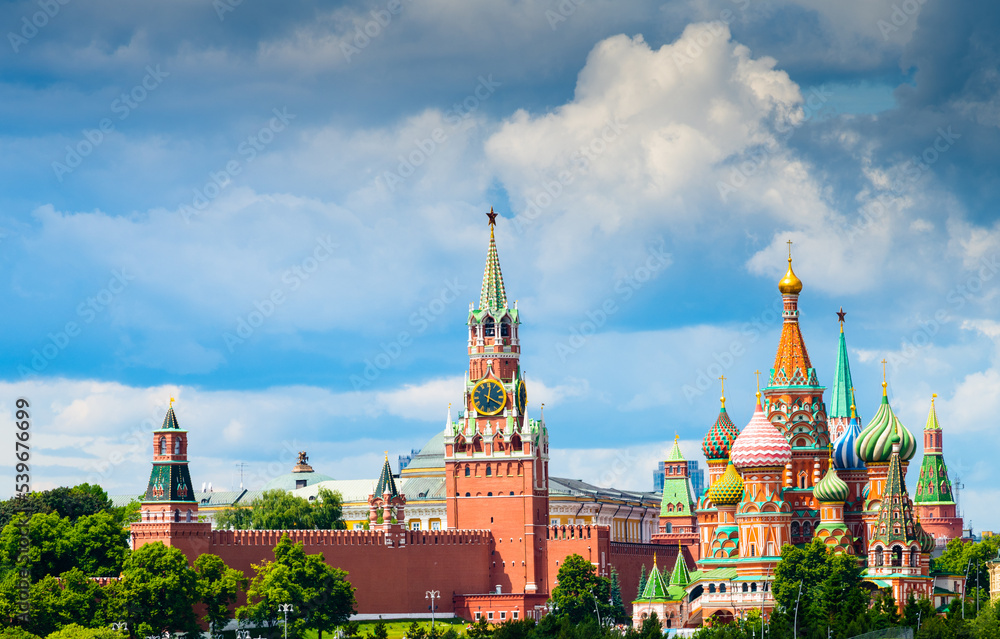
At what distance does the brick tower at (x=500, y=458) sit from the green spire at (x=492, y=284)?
0.08m

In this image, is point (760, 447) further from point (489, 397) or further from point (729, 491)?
point (489, 397)

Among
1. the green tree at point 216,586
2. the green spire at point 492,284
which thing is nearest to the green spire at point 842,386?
the green spire at point 492,284

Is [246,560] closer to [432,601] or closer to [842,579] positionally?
[432,601]

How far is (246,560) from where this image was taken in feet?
443

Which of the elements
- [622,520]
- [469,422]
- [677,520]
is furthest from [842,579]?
[622,520]

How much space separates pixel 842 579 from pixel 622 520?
7336 centimetres

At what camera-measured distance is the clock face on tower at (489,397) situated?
508ft

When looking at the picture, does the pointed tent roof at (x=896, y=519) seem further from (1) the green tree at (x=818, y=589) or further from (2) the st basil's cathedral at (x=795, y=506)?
(1) the green tree at (x=818, y=589)

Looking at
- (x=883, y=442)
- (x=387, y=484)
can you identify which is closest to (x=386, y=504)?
(x=387, y=484)

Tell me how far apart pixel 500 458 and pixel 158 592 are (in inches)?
1516

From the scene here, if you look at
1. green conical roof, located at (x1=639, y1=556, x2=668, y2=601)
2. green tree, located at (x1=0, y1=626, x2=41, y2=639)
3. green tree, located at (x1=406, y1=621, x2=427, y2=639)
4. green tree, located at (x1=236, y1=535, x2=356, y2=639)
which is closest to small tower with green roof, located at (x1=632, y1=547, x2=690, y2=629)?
green conical roof, located at (x1=639, y1=556, x2=668, y2=601)

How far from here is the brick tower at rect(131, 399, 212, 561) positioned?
131 m

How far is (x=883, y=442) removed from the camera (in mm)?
136625

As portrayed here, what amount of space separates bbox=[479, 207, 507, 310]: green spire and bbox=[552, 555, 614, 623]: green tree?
22.2m
